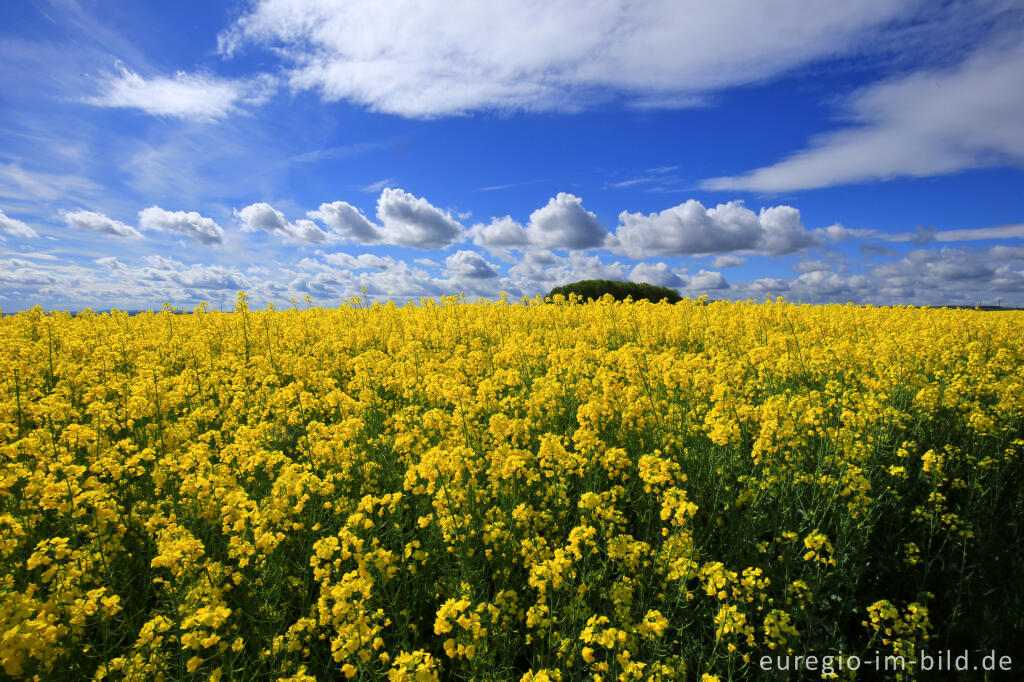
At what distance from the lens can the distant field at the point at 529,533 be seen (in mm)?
2426

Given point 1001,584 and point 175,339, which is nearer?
point 1001,584

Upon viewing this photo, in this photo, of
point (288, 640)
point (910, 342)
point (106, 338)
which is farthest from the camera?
point (106, 338)

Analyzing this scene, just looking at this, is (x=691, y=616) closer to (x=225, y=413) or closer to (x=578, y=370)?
(x=578, y=370)

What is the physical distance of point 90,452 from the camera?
13.5ft

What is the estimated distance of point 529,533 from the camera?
3170 millimetres

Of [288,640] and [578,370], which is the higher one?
[578,370]

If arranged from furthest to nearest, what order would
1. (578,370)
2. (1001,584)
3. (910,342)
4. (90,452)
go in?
(910,342)
(578,370)
(90,452)
(1001,584)

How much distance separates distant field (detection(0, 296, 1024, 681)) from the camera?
95.5 inches

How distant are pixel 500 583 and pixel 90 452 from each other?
12.6 ft

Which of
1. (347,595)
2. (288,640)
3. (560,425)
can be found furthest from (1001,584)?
(288,640)

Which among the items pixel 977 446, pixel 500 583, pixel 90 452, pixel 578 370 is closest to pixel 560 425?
pixel 578 370

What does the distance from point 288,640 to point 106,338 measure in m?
10.5

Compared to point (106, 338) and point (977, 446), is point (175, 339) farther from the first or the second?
point (977, 446)

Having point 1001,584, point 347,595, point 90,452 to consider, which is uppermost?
point 90,452
